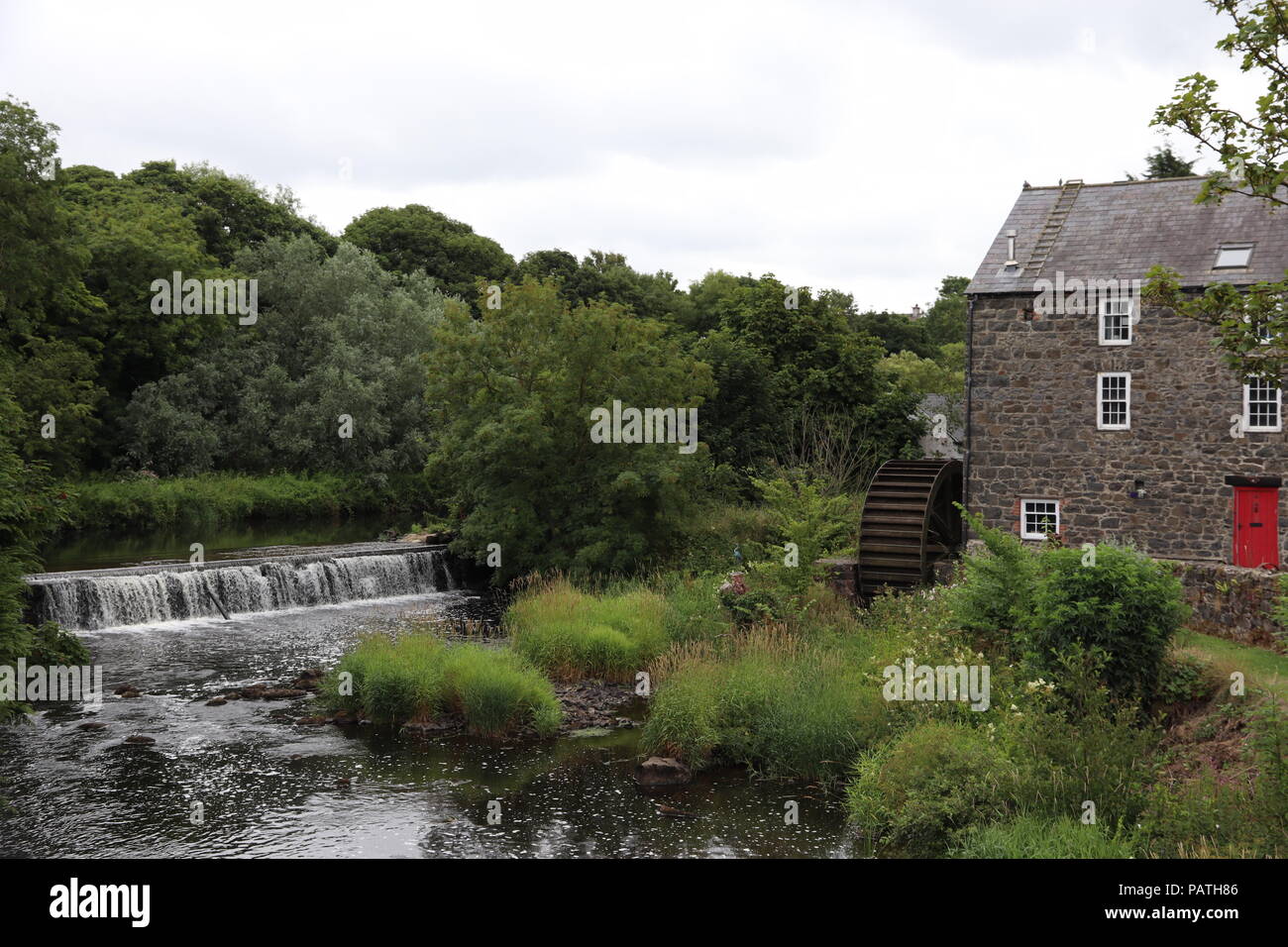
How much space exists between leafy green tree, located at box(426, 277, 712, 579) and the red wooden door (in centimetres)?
1127

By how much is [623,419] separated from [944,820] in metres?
15.3

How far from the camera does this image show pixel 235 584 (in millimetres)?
22984

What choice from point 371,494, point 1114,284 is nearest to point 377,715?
point 1114,284

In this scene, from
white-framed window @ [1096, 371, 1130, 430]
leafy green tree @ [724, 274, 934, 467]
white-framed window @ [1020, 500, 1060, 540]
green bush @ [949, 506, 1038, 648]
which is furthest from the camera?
leafy green tree @ [724, 274, 934, 467]

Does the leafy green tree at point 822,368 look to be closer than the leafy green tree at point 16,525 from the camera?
No

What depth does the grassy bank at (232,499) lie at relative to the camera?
3297 cm

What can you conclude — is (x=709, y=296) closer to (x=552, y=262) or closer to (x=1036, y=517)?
(x=552, y=262)

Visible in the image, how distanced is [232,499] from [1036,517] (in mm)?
25827

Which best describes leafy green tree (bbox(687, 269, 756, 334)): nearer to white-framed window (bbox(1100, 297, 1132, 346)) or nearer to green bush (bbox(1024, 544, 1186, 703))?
white-framed window (bbox(1100, 297, 1132, 346))

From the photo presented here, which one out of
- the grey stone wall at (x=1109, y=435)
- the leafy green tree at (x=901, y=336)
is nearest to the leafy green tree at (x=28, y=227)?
the grey stone wall at (x=1109, y=435)

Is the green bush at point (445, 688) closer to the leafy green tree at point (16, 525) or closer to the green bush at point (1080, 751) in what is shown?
the leafy green tree at point (16, 525)

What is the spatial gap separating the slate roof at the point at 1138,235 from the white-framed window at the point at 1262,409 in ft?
7.27

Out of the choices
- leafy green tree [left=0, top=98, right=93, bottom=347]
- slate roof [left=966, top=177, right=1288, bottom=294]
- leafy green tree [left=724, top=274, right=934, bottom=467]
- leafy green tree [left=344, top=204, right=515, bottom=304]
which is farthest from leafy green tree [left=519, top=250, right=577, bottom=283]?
slate roof [left=966, top=177, right=1288, bottom=294]

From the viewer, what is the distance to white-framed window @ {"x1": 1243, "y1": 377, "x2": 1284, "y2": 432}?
20.8 meters
